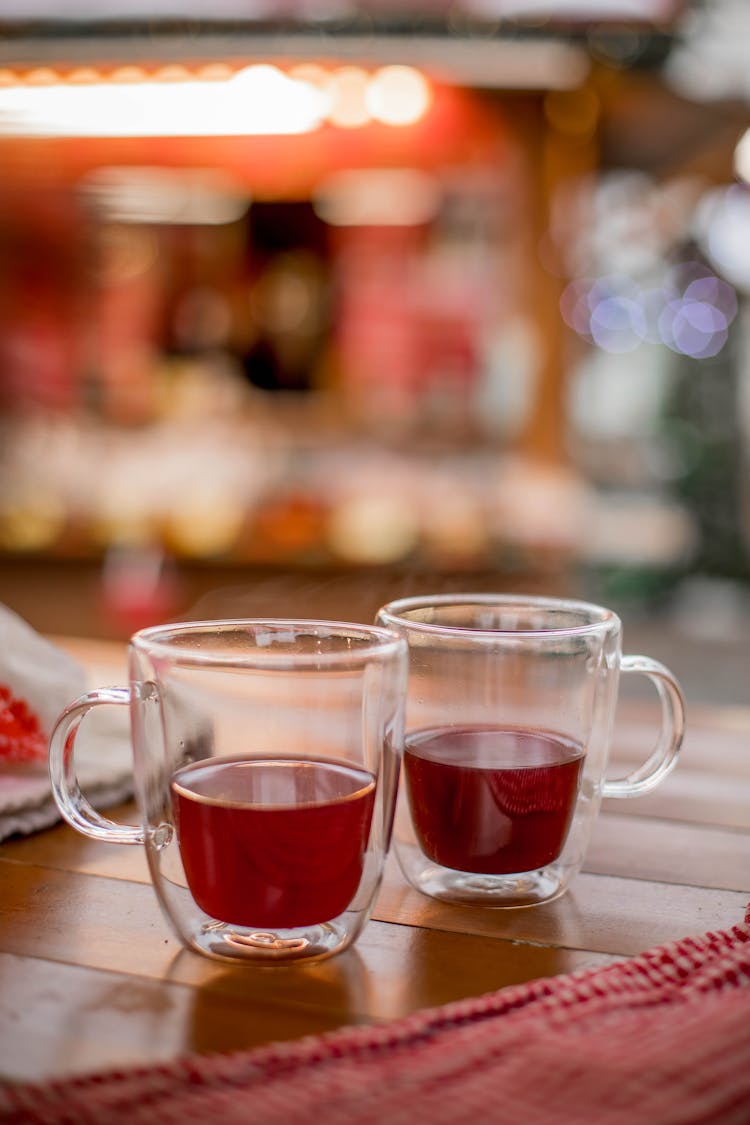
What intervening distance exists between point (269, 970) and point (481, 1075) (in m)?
0.14

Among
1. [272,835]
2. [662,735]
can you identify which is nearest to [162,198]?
[662,735]

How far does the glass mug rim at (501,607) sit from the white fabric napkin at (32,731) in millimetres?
253

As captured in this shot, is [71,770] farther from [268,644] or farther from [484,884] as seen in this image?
[484,884]

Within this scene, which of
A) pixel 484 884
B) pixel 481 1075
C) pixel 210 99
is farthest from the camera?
pixel 210 99

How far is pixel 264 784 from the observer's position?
567mm

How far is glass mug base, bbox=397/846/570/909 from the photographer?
671 millimetres

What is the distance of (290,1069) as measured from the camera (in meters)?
0.47

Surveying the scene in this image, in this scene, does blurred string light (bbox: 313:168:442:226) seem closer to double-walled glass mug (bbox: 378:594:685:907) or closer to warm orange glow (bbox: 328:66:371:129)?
warm orange glow (bbox: 328:66:371:129)

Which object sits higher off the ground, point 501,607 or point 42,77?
point 42,77

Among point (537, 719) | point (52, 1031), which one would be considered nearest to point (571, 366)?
point (537, 719)

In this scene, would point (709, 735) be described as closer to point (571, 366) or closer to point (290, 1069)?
point (290, 1069)

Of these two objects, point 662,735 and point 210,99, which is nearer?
point 662,735

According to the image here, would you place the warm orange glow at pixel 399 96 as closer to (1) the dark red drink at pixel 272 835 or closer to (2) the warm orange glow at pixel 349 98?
(2) the warm orange glow at pixel 349 98

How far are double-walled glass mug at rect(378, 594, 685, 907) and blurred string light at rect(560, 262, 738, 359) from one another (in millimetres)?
7059
